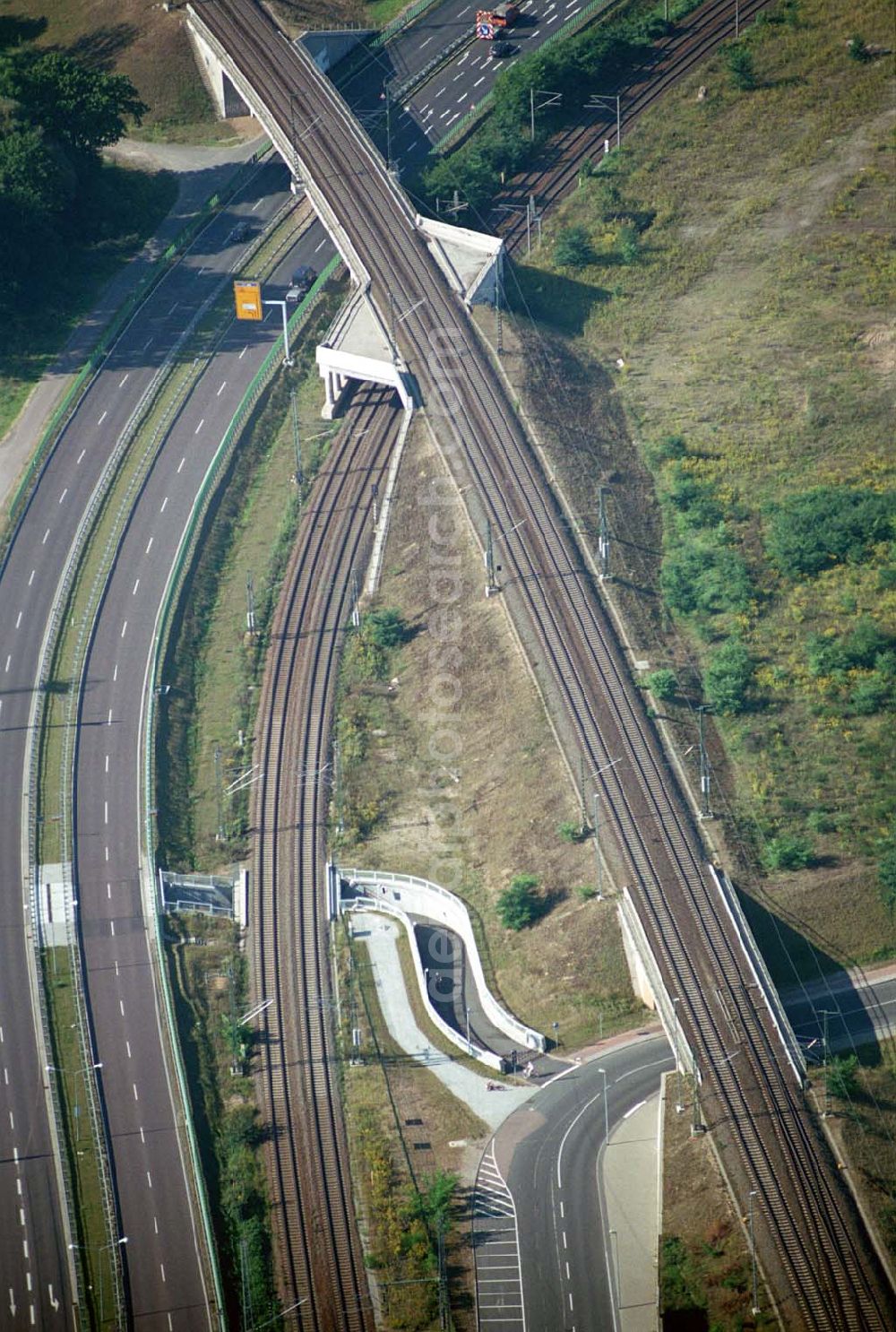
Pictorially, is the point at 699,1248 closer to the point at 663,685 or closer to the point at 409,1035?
the point at 409,1035

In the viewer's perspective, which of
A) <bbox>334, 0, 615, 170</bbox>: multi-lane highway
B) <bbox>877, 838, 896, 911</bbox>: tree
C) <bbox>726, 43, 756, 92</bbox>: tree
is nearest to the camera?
<bbox>877, 838, 896, 911</bbox>: tree

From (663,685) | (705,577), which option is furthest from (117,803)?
(705,577)

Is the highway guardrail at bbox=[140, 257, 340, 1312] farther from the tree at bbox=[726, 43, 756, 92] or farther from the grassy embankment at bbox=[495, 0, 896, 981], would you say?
the tree at bbox=[726, 43, 756, 92]

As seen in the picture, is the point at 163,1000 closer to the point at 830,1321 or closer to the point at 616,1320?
the point at 616,1320

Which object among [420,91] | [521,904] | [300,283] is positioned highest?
[420,91]

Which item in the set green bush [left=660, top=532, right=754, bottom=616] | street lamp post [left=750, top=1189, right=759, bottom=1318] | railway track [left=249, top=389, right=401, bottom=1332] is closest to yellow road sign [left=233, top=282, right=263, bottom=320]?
railway track [left=249, top=389, right=401, bottom=1332]

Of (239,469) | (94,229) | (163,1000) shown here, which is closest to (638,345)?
(239,469)

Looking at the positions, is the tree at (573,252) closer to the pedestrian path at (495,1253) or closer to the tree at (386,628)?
the tree at (386,628)
